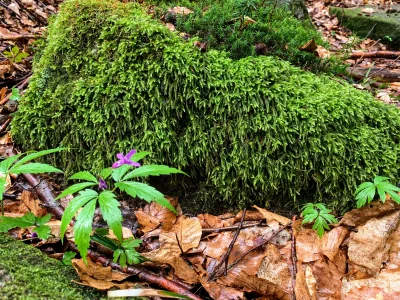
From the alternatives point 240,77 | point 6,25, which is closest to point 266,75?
point 240,77

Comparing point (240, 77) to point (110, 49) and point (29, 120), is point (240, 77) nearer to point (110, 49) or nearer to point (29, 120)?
point (110, 49)

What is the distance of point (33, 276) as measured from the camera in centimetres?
147

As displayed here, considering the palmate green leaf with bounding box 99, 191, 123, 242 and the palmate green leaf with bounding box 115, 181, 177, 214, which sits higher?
the palmate green leaf with bounding box 115, 181, 177, 214

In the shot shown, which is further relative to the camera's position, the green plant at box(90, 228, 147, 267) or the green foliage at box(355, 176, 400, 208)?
the green foliage at box(355, 176, 400, 208)

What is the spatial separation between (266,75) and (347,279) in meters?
A: 1.46

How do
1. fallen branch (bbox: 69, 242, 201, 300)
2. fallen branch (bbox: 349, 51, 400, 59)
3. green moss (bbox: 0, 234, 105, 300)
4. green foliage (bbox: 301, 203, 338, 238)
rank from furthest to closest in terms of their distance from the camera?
fallen branch (bbox: 349, 51, 400, 59) < green foliage (bbox: 301, 203, 338, 238) < fallen branch (bbox: 69, 242, 201, 300) < green moss (bbox: 0, 234, 105, 300)

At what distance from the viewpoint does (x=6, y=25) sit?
178 inches

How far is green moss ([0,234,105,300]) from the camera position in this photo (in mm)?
1356

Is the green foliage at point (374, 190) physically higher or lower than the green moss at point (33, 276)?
higher

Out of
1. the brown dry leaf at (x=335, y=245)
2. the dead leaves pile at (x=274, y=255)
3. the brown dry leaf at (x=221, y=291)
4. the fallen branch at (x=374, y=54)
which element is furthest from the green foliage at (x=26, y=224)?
the fallen branch at (x=374, y=54)

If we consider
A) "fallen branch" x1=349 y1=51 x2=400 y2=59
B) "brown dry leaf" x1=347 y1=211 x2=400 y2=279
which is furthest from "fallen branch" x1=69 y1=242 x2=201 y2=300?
"fallen branch" x1=349 y1=51 x2=400 y2=59

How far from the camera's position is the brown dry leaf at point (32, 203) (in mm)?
2232

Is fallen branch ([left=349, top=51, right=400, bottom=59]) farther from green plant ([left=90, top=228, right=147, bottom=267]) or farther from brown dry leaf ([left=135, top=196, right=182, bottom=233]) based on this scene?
green plant ([left=90, top=228, right=147, bottom=267])

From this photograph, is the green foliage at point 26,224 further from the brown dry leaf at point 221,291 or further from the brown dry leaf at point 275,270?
the brown dry leaf at point 275,270
